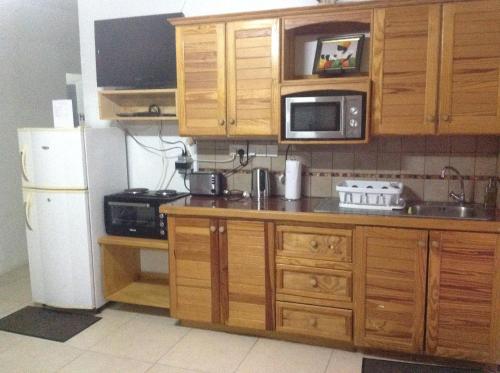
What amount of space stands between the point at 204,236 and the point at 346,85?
4.20 ft

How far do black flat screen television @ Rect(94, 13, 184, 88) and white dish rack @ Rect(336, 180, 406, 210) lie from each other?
4.84 feet

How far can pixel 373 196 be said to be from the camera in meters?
2.53

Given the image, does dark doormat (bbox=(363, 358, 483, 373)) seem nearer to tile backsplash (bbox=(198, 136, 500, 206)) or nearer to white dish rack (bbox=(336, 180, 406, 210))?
white dish rack (bbox=(336, 180, 406, 210))

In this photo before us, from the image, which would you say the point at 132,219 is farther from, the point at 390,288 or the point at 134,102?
the point at 390,288

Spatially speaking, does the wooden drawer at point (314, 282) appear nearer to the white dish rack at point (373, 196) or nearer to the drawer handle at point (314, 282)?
the drawer handle at point (314, 282)

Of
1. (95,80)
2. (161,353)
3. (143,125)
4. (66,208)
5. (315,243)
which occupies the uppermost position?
(95,80)

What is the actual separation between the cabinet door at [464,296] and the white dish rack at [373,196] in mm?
347

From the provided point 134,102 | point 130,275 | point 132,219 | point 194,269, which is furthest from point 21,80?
point 194,269

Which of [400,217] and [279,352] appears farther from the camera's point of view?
[279,352]

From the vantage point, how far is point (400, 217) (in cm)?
228

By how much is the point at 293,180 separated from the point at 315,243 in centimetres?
53

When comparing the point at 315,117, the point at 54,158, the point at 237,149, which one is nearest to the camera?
the point at 315,117

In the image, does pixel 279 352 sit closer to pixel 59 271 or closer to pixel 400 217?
pixel 400 217

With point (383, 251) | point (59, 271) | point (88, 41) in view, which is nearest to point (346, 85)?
point (383, 251)
